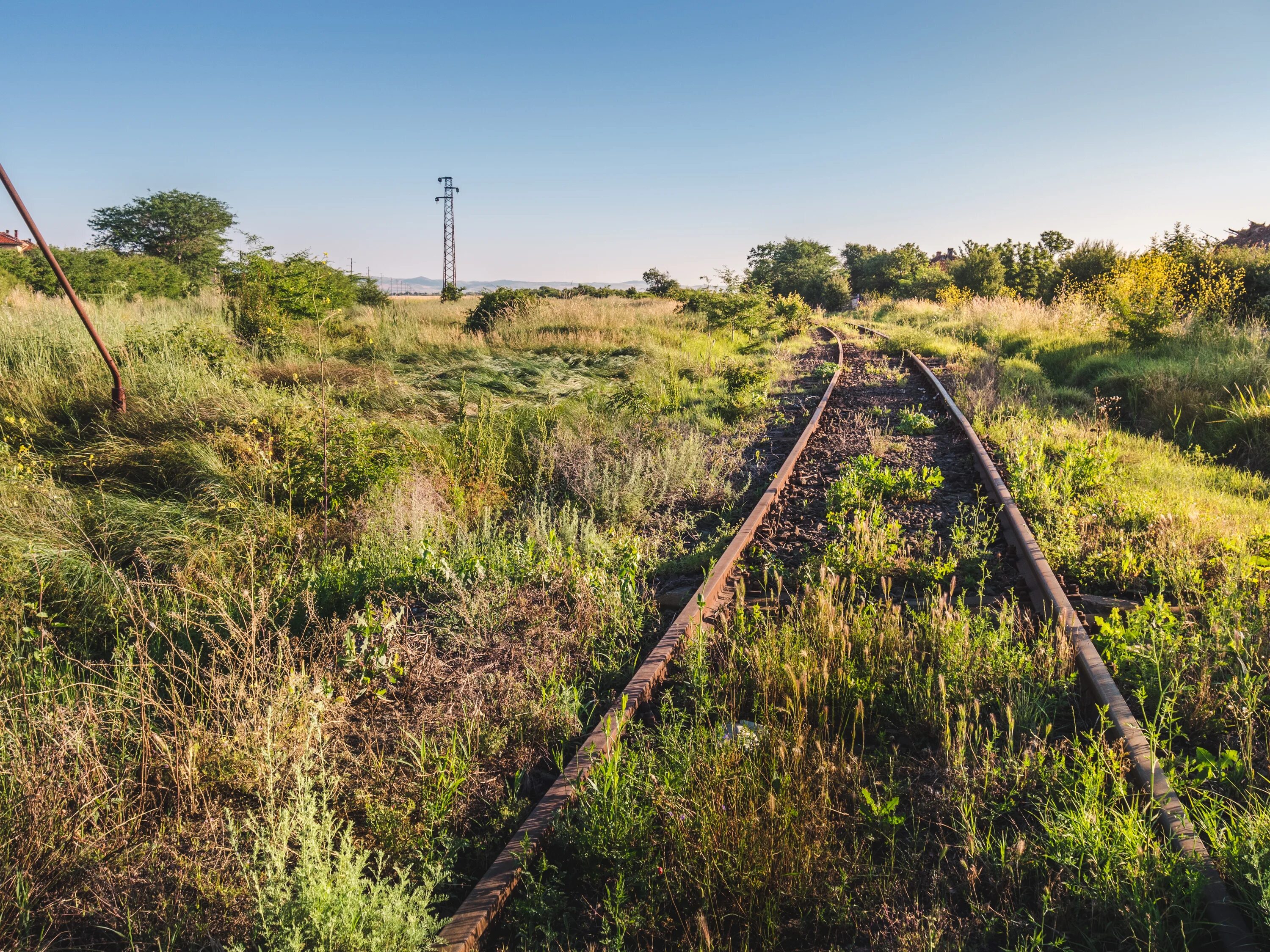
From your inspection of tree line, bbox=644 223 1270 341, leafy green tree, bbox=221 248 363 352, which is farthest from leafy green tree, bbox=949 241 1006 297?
leafy green tree, bbox=221 248 363 352

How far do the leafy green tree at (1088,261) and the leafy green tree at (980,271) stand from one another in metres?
6.54

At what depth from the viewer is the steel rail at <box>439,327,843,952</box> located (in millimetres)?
1938

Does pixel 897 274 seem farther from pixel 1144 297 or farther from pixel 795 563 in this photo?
pixel 795 563

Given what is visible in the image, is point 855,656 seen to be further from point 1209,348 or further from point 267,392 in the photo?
point 1209,348

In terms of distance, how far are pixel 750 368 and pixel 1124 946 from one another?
10269 millimetres

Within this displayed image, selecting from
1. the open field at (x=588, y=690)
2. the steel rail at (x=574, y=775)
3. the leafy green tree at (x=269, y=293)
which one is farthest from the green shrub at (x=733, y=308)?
the steel rail at (x=574, y=775)

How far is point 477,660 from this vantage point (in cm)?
332

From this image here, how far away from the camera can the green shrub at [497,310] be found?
18453 millimetres

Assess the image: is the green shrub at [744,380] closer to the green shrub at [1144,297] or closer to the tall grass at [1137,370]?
the tall grass at [1137,370]

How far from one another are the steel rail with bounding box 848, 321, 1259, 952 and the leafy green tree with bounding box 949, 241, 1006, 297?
33382 millimetres

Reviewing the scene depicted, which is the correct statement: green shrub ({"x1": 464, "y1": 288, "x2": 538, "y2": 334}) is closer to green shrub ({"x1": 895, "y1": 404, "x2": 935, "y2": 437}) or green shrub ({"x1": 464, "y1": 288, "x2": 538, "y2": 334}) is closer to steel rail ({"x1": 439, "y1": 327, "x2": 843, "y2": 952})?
green shrub ({"x1": 895, "y1": 404, "x2": 935, "y2": 437})

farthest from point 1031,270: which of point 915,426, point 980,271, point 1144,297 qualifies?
point 915,426

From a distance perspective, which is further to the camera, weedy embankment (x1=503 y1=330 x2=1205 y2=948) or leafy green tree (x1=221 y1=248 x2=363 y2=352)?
leafy green tree (x1=221 y1=248 x2=363 y2=352)

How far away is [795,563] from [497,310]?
53.9ft
